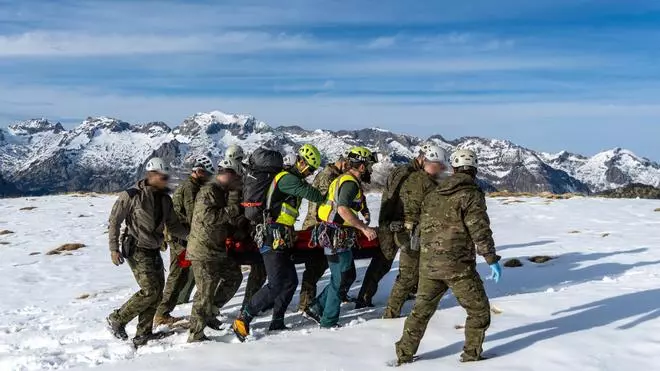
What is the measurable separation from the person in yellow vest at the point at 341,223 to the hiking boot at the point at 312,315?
494mm

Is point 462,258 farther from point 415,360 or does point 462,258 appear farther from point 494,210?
point 494,210

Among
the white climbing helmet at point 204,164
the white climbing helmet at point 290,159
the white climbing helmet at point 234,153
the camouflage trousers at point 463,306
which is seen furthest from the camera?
the white climbing helmet at point 204,164


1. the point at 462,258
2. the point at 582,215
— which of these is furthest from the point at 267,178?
the point at 582,215

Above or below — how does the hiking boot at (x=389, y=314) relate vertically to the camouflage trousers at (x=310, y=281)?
below

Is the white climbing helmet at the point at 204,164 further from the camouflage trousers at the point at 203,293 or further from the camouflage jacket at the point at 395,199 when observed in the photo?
the camouflage jacket at the point at 395,199

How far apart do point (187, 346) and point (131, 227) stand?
220cm

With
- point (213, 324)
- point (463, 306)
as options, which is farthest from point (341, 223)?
point (213, 324)

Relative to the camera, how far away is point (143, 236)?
391 inches

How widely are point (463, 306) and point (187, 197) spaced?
5984 millimetres

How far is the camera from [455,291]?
7910mm

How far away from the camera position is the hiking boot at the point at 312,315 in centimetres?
1101

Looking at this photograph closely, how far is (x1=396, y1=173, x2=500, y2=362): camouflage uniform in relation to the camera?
7688mm

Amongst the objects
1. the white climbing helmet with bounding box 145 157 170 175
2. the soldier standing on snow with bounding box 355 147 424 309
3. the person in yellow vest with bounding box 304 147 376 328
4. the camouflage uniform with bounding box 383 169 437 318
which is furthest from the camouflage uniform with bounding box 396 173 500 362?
the white climbing helmet with bounding box 145 157 170 175

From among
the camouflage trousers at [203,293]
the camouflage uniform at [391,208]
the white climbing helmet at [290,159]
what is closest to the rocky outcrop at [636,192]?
the camouflage uniform at [391,208]
